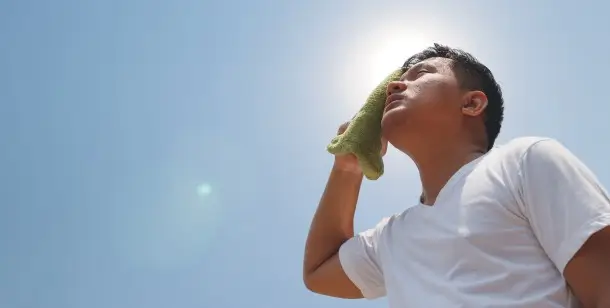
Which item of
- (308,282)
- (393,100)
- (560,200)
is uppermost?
(393,100)

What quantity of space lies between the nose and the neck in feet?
0.98

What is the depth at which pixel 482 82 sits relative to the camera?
2656mm

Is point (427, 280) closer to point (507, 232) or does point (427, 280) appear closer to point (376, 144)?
point (507, 232)

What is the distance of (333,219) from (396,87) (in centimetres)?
67

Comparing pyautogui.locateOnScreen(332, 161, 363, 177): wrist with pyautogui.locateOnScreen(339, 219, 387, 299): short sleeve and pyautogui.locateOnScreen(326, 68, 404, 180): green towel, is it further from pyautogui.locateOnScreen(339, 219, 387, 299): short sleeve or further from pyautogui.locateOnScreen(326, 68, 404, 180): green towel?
pyautogui.locateOnScreen(339, 219, 387, 299): short sleeve

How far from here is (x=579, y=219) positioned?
1.69 m

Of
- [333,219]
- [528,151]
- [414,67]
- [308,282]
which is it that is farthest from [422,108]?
[308,282]

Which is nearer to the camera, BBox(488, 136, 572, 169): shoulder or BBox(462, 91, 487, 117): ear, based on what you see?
BBox(488, 136, 572, 169): shoulder

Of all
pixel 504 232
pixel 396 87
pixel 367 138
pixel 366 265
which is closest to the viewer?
pixel 504 232

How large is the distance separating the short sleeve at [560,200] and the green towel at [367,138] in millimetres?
914

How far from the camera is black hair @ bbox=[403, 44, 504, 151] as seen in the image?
8.44 ft

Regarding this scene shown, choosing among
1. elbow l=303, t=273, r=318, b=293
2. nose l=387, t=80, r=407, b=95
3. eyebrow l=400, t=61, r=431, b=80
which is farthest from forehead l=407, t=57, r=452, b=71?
elbow l=303, t=273, r=318, b=293

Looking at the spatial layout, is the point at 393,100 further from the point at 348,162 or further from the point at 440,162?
the point at 348,162

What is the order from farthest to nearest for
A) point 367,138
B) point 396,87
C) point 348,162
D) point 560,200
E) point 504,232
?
1. point 348,162
2. point 367,138
3. point 396,87
4. point 504,232
5. point 560,200
